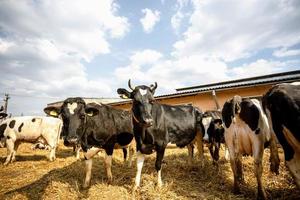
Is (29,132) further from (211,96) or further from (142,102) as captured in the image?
(211,96)

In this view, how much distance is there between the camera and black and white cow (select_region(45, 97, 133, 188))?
5617 mm

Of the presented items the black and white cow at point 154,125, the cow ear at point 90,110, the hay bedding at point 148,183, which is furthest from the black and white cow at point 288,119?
the cow ear at point 90,110

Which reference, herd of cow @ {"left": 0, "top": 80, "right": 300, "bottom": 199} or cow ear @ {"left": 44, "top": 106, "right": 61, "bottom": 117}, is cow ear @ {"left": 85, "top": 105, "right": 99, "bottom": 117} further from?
cow ear @ {"left": 44, "top": 106, "right": 61, "bottom": 117}

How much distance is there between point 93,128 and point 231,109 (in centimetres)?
372

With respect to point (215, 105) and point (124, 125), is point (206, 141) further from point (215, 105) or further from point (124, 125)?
point (215, 105)

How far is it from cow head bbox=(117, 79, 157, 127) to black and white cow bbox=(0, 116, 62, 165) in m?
6.41

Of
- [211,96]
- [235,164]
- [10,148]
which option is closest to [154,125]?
[235,164]

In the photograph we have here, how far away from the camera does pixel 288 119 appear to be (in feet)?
13.1

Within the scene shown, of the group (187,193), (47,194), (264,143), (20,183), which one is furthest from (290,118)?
(20,183)

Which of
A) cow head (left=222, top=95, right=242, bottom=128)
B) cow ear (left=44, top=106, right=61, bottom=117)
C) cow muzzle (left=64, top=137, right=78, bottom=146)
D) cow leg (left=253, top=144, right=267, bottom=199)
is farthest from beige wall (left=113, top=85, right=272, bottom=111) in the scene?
cow muzzle (left=64, top=137, right=78, bottom=146)

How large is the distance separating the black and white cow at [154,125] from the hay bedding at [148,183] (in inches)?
21.6

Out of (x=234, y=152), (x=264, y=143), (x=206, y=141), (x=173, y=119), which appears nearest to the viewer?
(x=264, y=143)

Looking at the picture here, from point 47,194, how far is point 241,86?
35.4ft

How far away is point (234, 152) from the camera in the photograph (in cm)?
558
